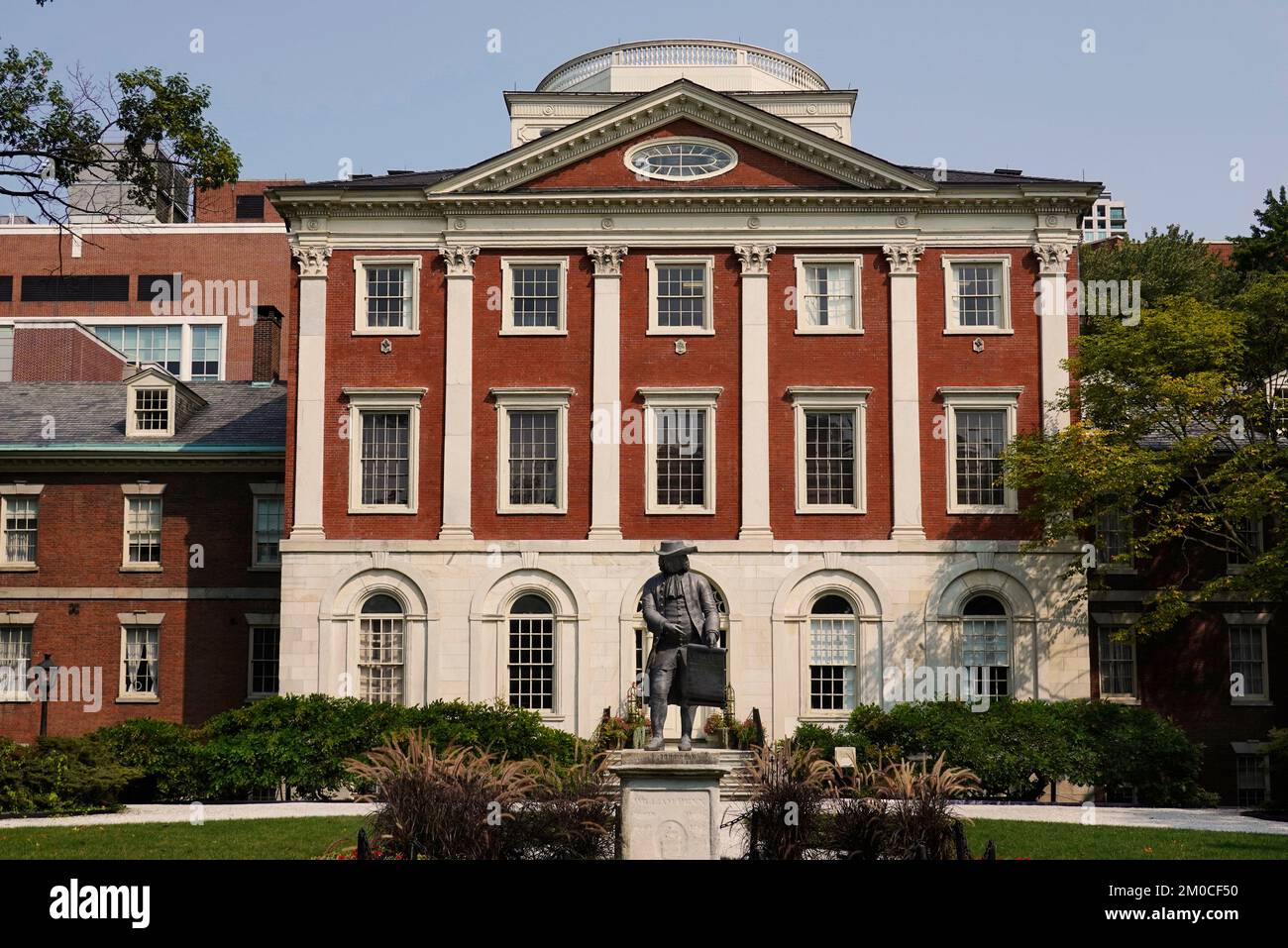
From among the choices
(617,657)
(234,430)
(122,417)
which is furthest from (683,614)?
(122,417)

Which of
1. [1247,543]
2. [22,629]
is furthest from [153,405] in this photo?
[1247,543]

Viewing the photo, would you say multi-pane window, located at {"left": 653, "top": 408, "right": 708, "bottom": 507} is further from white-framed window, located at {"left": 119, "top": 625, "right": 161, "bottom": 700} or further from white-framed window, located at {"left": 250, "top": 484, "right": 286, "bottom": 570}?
white-framed window, located at {"left": 119, "top": 625, "right": 161, "bottom": 700}

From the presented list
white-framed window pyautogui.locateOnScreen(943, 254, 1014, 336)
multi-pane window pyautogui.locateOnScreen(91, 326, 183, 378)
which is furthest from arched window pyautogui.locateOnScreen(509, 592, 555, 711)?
multi-pane window pyautogui.locateOnScreen(91, 326, 183, 378)

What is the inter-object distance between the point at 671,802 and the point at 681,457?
781 inches

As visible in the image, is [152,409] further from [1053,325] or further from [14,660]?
[1053,325]

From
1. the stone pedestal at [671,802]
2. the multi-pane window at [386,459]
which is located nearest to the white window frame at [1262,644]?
the multi-pane window at [386,459]

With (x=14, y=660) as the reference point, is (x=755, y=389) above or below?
above

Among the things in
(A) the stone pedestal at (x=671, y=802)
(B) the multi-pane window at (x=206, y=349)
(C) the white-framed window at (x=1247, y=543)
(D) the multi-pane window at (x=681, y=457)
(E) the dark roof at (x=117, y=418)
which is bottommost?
(A) the stone pedestal at (x=671, y=802)

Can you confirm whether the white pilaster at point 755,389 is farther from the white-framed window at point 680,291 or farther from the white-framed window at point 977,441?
the white-framed window at point 977,441

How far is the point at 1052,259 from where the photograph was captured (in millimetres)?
38156

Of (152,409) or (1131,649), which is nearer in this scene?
(1131,649)

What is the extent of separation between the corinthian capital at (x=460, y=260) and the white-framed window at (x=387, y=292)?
0.79 m

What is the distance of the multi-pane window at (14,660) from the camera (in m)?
40.2

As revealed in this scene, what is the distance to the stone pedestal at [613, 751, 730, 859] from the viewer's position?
18.3 meters
